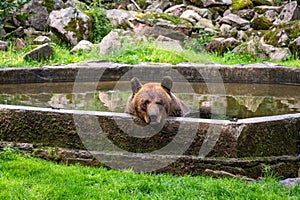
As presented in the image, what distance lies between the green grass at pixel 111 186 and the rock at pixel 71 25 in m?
9.09

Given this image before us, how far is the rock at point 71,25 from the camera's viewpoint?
43.6ft

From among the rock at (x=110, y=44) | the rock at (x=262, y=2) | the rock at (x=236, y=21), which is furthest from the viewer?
the rock at (x=262, y=2)

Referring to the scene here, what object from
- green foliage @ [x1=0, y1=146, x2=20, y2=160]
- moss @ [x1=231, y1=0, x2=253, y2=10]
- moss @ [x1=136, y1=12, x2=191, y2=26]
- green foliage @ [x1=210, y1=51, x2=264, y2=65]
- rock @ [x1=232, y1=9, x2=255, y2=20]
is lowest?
green foliage @ [x1=0, y1=146, x2=20, y2=160]

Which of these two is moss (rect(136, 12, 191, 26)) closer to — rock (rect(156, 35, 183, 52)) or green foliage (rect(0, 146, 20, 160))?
rock (rect(156, 35, 183, 52))

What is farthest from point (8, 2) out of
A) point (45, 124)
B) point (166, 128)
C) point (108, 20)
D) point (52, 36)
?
point (108, 20)

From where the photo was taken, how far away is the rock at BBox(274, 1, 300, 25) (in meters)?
14.7

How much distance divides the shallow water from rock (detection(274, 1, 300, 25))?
590cm

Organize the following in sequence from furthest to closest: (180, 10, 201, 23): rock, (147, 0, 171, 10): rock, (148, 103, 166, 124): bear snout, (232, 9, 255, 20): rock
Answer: (147, 0, 171, 10): rock
(232, 9, 255, 20): rock
(180, 10, 201, 23): rock
(148, 103, 166, 124): bear snout

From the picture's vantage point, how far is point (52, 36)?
13.3 m

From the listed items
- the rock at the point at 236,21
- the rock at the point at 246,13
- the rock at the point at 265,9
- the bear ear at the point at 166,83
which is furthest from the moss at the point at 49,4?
the bear ear at the point at 166,83

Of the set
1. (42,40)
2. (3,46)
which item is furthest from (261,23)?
(3,46)

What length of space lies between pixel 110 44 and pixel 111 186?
315 inches

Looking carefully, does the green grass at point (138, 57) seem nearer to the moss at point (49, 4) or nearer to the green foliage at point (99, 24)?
the green foliage at point (99, 24)

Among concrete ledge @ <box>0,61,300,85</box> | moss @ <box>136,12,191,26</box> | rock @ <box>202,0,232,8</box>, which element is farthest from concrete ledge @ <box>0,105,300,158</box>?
rock @ <box>202,0,232,8</box>
